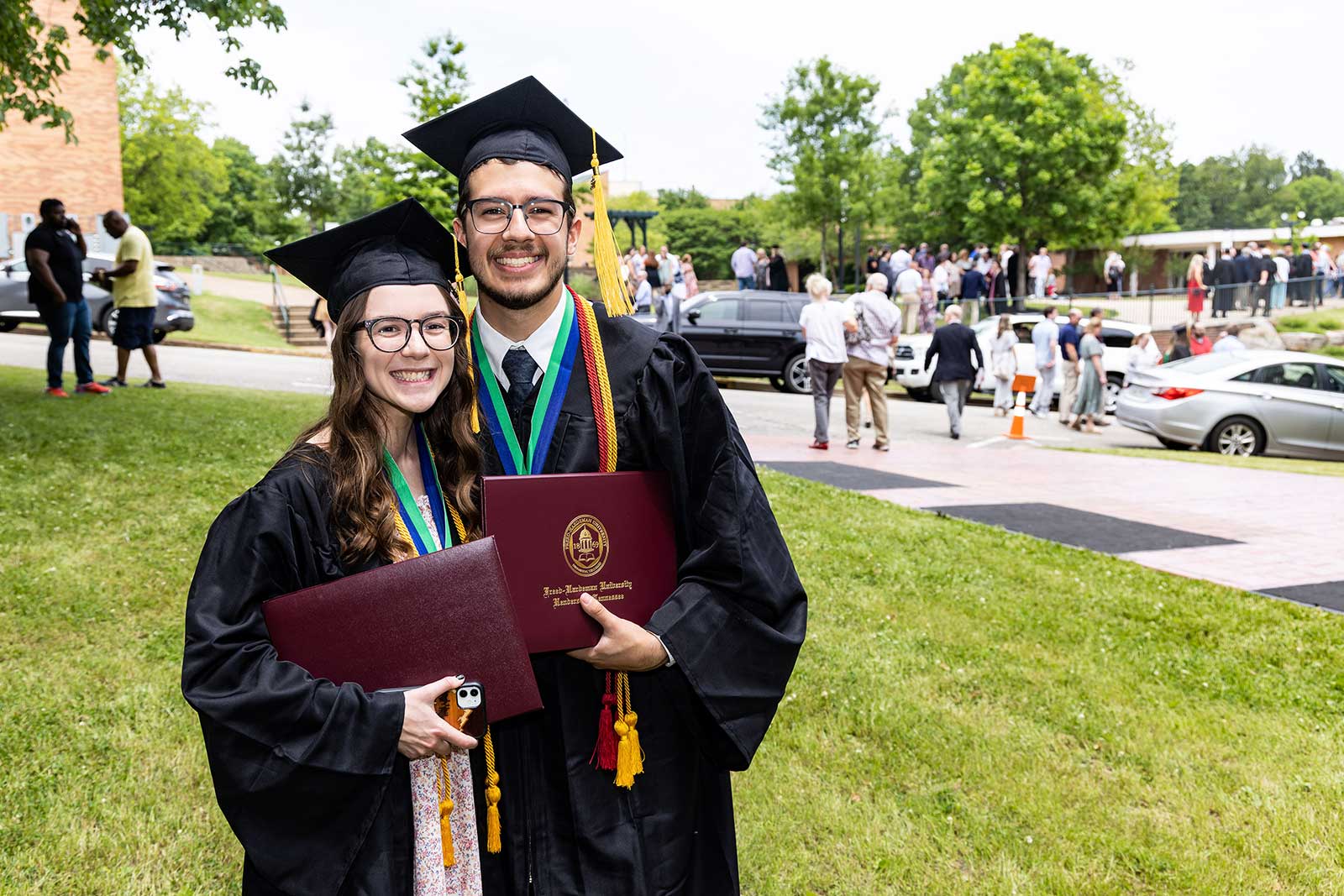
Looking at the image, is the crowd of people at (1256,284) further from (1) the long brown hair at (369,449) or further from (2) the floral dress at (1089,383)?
(1) the long brown hair at (369,449)

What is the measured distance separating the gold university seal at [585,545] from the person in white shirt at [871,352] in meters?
9.64

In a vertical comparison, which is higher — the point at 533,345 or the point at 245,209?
the point at 245,209

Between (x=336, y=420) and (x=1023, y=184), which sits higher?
(x=1023, y=184)

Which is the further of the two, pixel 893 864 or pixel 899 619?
pixel 899 619

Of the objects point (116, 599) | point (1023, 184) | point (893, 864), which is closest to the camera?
point (893, 864)

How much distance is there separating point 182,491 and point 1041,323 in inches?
545

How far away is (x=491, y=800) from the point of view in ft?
6.34

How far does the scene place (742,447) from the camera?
83.7 inches

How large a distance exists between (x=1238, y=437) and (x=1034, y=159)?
26.0m

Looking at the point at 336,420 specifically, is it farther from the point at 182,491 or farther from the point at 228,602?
the point at 182,491

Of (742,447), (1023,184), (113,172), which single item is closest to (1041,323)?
(742,447)

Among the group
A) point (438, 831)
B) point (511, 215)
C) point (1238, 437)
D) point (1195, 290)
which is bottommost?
point (1238, 437)

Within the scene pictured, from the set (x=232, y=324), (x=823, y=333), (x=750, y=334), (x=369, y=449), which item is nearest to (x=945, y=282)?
(x=750, y=334)

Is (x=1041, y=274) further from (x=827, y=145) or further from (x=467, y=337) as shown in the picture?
(x=467, y=337)
